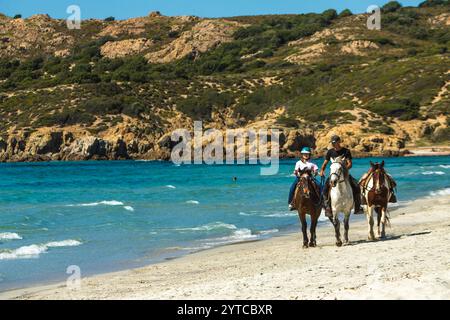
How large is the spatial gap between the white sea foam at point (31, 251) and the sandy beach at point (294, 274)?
4275mm

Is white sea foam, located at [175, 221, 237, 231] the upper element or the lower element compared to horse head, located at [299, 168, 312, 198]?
lower

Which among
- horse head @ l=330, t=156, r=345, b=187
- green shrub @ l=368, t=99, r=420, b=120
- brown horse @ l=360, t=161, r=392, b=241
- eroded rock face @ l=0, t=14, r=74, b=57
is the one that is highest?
eroded rock face @ l=0, t=14, r=74, b=57

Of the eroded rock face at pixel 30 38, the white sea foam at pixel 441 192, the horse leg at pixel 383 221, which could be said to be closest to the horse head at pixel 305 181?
the horse leg at pixel 383 221

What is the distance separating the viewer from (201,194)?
40.0m

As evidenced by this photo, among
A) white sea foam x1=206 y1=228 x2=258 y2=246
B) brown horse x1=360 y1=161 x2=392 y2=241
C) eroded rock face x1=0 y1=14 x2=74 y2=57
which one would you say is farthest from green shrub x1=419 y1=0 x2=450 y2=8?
brown horse x1=360 y1=161 x2=392 y2=241

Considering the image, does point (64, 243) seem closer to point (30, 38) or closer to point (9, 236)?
point (9, 236)

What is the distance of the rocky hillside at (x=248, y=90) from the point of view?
311 ft

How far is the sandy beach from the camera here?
9055 millimetres

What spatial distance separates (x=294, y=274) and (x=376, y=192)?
19.4 ft

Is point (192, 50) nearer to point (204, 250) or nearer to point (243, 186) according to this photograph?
point (243, 186)

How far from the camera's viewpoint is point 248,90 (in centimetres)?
11662

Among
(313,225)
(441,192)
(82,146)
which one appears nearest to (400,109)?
(82,146)

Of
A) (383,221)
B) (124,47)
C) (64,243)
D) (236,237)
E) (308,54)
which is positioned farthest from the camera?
(124,47)

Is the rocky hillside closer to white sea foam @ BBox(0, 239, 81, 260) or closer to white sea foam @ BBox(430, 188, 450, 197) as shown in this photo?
white sea foam @ BBox(430, 188, 450, 197)
